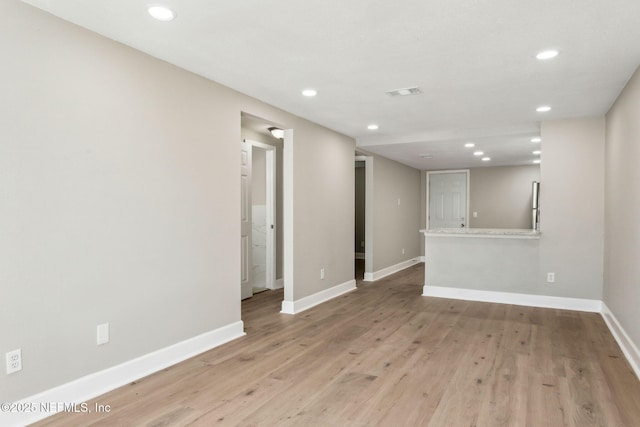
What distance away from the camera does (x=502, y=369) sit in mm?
3029

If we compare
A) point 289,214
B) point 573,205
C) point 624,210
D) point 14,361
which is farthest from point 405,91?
point 14,361

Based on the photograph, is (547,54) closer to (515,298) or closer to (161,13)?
(161,13)

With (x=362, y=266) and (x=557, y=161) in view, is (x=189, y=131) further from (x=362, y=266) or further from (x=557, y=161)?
(x=362, y=266)

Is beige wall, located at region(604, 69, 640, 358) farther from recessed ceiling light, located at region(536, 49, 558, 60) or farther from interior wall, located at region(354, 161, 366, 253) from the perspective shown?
interior wall, located at region(354, 161, 366, 253)

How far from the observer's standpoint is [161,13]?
229 centimetres

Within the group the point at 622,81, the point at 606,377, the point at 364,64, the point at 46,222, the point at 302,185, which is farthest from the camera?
the point at 302,185

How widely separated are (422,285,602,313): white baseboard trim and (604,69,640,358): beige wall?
0.39m

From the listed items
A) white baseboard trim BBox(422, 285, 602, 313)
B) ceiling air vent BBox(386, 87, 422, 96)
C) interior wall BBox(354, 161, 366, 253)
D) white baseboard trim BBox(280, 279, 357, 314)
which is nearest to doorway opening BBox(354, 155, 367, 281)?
interior wall BBox(354, 161, 366, 253)

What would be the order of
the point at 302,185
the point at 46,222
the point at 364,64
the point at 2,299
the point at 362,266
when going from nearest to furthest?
the point at 2,299 < the point at 46,222 < the point at 364,64 < the point at 302,185 < the point at 362,266

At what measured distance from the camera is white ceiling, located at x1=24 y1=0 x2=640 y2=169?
224 centimetres

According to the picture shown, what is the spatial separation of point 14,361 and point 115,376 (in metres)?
0.66

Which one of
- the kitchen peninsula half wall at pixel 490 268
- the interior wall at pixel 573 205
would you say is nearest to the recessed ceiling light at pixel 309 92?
the kitchen peninsula half wall at pixel 490 268

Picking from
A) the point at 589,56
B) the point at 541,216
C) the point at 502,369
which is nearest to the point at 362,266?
the point at 541,216

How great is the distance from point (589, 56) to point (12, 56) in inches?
144
